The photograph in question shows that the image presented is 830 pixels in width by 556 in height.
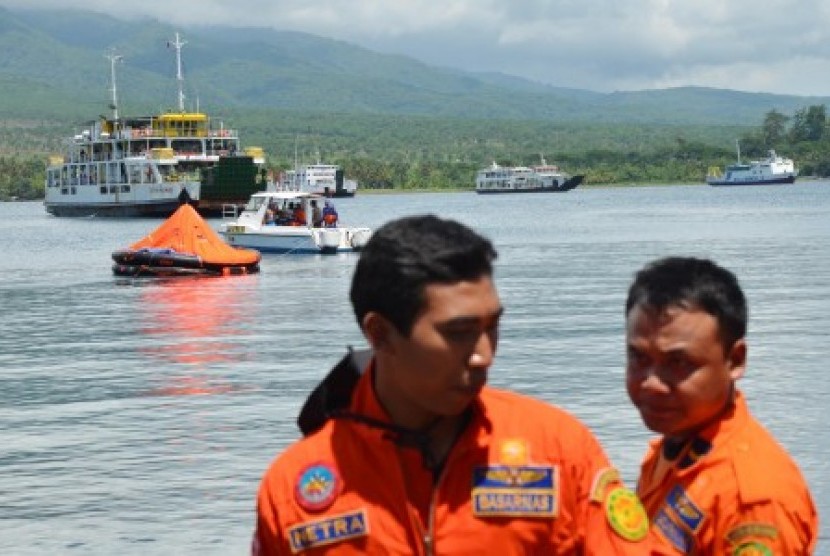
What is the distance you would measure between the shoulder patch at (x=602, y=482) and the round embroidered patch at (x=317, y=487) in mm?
498

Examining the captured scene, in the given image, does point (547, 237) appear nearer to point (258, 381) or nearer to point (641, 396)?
point (258, 381)

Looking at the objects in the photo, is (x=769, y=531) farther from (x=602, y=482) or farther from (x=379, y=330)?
(x=379, y=330)

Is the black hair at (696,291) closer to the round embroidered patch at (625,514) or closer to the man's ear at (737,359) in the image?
the man's ear at (737,359)

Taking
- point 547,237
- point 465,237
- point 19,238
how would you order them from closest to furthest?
point 465,237, point 547,237, point 19,238

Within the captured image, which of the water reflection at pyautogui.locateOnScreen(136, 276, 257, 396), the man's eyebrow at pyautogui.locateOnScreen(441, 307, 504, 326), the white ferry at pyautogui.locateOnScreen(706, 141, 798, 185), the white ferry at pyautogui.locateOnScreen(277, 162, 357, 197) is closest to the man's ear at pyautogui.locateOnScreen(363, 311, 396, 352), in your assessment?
the man's eyebrow at pyautogui.locateOnScreen(441, 307, 504, 326)

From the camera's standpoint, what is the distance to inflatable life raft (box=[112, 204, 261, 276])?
45125mm

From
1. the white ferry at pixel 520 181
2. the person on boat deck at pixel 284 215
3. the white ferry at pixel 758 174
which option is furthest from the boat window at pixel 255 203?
the white ferry at pixel 758 174

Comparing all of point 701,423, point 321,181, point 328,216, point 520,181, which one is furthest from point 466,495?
point 520,181

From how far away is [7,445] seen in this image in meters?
17.0

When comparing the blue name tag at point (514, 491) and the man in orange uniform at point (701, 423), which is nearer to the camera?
the blue name tag at point (514, 491)

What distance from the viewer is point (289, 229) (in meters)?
54.3

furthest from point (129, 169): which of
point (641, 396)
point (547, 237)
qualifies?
point (641, 396)

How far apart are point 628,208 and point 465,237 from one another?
364 feet

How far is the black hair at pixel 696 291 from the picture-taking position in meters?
4.18
